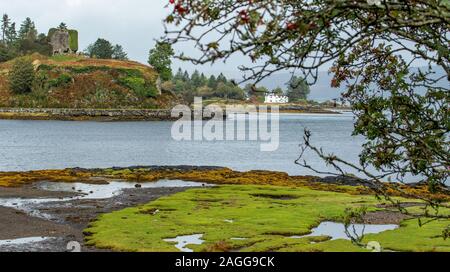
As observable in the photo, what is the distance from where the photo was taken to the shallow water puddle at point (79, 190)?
45438 mm

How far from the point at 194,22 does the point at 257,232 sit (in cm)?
2781

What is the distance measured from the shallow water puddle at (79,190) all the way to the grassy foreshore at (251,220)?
2.88 meters

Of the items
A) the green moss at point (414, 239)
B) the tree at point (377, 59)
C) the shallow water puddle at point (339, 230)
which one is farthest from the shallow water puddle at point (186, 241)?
the tree at point (377, 59)

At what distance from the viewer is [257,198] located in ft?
169

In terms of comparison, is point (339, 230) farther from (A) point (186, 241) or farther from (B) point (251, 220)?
(A) point (186, 241)

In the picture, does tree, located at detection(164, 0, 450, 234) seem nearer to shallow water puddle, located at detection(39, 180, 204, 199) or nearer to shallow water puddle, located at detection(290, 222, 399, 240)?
shallow water puddle, located at detection(290, 222, 399, 240)

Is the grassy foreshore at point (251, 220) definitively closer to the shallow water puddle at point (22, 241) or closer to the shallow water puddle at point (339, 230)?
the shallow water puddle at point (339, 230)

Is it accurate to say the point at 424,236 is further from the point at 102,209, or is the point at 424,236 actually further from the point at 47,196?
the point at 47,196

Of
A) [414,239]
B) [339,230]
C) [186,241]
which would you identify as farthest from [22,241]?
[414,239]

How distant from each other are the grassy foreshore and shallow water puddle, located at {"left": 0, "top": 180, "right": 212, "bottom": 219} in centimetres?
288

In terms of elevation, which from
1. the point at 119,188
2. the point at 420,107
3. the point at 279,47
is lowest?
the point at 119,188

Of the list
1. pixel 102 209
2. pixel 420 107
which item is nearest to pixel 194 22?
pixel 420 107

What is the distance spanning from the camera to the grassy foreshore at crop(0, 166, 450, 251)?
31.7 metres

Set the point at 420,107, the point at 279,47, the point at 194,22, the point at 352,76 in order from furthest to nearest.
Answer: the point at 352,76 → the point at 420,107 → the point at 279,47 → the point at 194,22
